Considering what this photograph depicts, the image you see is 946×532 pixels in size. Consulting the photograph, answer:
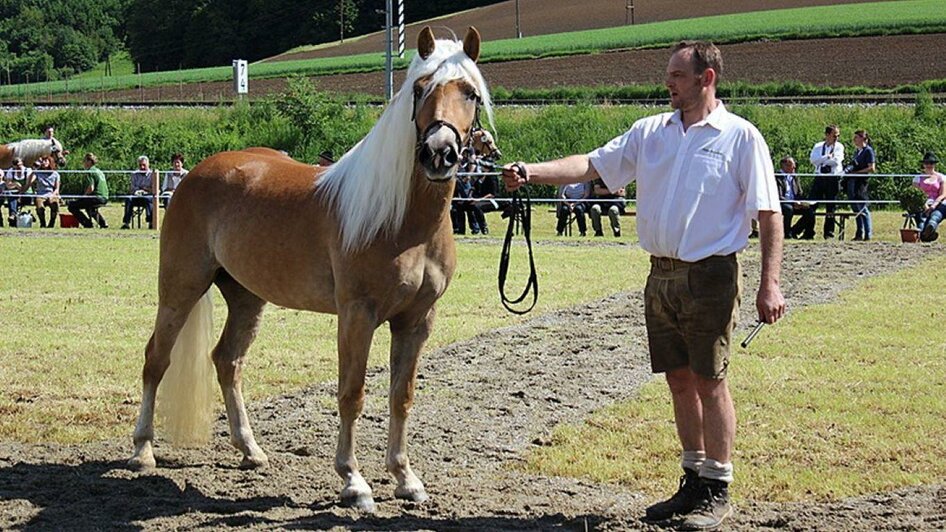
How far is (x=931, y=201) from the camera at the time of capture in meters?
20.7

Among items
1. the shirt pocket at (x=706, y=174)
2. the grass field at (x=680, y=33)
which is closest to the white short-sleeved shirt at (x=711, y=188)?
the shirt pocket at (x=706, y=174)

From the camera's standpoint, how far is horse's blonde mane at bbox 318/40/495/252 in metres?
5.49

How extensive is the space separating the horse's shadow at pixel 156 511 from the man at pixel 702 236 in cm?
65

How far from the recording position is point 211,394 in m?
6.89

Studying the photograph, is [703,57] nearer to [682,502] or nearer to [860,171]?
[682,502]

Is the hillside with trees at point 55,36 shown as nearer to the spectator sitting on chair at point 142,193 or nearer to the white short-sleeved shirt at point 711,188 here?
the spectator sitting on chair at point 142,193

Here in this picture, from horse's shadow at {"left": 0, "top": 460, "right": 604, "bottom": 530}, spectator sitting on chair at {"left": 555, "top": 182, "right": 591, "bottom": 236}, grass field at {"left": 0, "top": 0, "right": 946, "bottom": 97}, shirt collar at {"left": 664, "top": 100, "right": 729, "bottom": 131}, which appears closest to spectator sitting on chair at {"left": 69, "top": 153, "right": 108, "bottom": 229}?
spectator sitting on chair at {"left": 555, "top": 182, "right": 591, "bottom": 236}

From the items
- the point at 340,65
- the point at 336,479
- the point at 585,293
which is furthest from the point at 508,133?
the point at 340,65

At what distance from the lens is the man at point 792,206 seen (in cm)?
2133

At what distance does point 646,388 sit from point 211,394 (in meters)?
3.19

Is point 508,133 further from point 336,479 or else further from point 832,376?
point 336,479

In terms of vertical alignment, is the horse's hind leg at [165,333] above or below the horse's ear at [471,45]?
below

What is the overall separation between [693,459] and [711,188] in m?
1.29

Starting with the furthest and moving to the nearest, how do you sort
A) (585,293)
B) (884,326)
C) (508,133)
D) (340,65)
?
1. (340,65)
2. (508,133)
3. (585,293)
4. (884,326)
